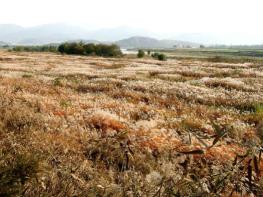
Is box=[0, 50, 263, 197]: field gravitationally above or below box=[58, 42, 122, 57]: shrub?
→ above

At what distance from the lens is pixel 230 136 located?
1256 centimetres

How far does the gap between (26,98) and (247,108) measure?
427 inches

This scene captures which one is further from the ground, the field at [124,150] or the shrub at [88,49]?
the field at [124,150]

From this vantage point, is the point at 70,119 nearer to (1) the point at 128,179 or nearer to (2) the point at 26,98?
(2) the point at 26,98

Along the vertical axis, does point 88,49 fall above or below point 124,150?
below

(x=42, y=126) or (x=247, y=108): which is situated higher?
(x=42, y=126)

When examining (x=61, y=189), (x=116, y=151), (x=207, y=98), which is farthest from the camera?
(x=207, y=98)

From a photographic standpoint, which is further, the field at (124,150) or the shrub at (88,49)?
the shrub at (88,49)

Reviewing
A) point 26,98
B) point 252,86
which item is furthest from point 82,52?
point 26,98

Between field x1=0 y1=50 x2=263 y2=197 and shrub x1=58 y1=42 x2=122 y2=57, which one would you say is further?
shrub x1=58 y1=42 x2=122 y2=57

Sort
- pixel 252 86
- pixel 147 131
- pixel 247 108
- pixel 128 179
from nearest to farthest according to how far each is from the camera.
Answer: pixel 128 179 < pixel 147 131 < pixel 247 108 < pixel 252 86

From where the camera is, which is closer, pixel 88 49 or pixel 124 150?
pixel 124 150

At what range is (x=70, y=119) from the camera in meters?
11.8

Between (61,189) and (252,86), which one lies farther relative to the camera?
(252,86)
